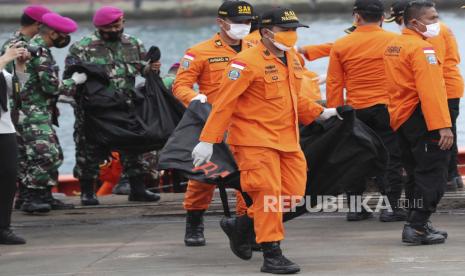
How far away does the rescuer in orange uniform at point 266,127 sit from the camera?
902 cm

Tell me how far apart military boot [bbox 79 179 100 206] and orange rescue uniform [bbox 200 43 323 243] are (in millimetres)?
3943

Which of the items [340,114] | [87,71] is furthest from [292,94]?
[87,71]

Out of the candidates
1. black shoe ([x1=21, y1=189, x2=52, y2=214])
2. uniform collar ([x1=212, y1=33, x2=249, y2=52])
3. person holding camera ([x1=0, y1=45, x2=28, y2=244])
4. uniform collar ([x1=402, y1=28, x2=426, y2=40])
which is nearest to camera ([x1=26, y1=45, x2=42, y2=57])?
person holding camera ([x1=0, y1=45, x2=28, y2=244])

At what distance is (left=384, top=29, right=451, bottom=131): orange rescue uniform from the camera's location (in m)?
9.61

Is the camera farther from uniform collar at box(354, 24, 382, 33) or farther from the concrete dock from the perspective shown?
uniform collar at box(354, 24, 382, 33)

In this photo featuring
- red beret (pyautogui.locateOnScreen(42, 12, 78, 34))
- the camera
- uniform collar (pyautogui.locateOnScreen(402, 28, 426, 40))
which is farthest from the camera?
red beret (pyautogui.locateOnScreen(42, 12, 78, 34))

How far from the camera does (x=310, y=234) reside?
35.1 feet

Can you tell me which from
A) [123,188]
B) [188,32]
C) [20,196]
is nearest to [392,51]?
[20,196]

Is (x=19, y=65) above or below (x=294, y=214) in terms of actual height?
above

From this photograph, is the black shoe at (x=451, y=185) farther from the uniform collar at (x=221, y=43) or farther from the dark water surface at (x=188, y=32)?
the dark water surface at (x=188, y=32)

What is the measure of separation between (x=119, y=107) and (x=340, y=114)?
3666 millimetres

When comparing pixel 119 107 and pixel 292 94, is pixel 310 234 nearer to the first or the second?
pixel 292 94

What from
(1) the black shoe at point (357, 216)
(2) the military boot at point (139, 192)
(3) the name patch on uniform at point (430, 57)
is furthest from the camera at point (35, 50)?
(3) the name patch on uniform at point (430, 57)

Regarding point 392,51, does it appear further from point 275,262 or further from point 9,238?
point 9,238
